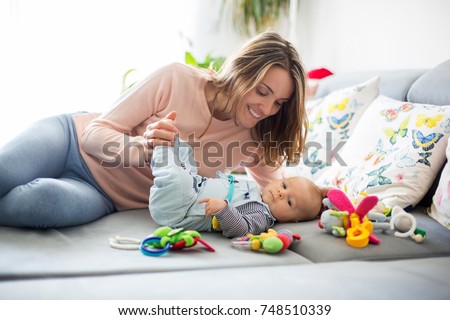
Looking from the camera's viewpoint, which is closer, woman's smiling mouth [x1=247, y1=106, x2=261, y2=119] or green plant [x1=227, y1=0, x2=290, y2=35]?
woman's smiling mouth [x1=247, y1=106, x2=261, y2=119]

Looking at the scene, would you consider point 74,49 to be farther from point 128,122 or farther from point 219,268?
point 219,268

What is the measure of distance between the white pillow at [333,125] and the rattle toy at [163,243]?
3.05ft

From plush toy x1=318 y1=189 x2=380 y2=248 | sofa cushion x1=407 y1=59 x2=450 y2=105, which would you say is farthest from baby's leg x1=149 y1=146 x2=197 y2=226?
sofa cushion x1=407 y1=59 x2=450 y2=105

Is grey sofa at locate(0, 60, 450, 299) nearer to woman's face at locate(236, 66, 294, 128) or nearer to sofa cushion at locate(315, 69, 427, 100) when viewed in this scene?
woman's face at locate(236, 66, 294, 128)

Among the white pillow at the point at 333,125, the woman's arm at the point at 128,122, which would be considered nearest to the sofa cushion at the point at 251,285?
the woman's arm at the point at 128,122

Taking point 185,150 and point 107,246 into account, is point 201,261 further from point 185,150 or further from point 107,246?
point 185,150

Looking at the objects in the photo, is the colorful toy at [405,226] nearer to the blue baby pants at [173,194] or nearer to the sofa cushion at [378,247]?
the sofa cushion at [378,247]

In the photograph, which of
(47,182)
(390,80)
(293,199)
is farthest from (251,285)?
(390,80)

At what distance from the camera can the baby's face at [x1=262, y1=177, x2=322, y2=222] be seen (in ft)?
5.17

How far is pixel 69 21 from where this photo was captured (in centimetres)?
331

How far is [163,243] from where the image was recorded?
122 centimetres

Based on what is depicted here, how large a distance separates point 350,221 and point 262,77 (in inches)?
22.1

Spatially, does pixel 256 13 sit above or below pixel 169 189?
above

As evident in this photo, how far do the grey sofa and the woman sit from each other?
0.23 m
